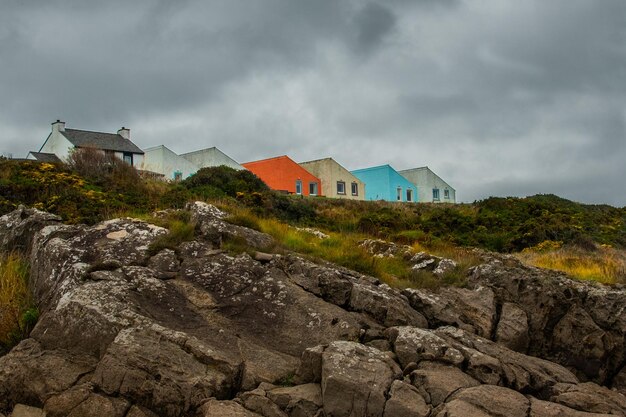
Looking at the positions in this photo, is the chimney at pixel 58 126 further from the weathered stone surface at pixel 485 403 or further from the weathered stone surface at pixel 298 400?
the weathered stone surface at pixel 485 403

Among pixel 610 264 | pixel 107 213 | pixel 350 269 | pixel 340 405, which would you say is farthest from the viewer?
pixel 610 264

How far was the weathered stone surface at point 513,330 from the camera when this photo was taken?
11.3 metres

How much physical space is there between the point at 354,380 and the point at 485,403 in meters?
1.83

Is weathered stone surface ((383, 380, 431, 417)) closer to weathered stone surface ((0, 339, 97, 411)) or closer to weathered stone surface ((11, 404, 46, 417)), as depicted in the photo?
weathered stone surface ((0, 339, 97, 411))

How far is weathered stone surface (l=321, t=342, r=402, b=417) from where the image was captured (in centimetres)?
796

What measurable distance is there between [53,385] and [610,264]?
17701mm

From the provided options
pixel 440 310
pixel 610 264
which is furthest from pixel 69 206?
pixel 610 264

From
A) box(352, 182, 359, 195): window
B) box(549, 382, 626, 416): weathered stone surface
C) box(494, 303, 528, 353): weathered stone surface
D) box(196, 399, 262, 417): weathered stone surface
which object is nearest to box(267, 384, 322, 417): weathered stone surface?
box(196, 399, 262, 417): weathered stone surface

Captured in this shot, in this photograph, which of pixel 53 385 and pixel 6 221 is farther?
pixel 6 221

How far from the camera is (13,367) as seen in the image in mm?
8492

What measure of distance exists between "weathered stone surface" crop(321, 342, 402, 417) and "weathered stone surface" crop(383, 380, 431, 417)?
0.10m

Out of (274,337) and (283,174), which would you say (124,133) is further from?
(274,337)

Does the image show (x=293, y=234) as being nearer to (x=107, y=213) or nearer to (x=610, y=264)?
(x=107, y=213)

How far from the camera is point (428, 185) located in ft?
213
